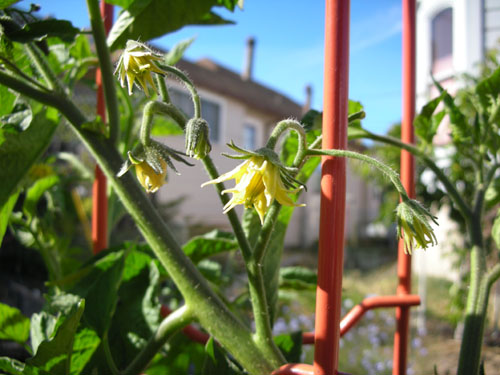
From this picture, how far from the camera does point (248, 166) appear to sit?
0.38m

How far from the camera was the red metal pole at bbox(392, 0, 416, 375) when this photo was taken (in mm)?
564

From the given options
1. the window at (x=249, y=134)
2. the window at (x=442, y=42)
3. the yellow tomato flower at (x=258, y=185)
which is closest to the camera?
the yellow tomato flower at (x=258, y=185)

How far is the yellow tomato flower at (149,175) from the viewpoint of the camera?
0.43m

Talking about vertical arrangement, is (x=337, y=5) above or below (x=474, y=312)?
above

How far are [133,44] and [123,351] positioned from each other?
15.0 inches

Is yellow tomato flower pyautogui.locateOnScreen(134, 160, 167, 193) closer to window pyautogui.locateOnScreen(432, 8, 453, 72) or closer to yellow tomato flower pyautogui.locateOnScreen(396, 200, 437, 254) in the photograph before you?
yellow tomato flower pyautogui.locateOnScreen(396, 200, 437, 254)

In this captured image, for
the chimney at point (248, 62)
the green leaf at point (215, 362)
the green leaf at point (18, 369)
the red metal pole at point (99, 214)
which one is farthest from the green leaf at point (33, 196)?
the chimney at point (248, 62)

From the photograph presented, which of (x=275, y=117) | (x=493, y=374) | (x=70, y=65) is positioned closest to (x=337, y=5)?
(x=70, y=65)

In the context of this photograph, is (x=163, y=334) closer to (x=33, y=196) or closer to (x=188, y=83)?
(x=188, y=83)

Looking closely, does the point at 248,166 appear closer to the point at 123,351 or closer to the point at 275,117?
the point at 123,351

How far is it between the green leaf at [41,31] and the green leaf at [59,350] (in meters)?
0.27

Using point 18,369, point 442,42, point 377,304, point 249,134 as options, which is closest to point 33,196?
point 18,369

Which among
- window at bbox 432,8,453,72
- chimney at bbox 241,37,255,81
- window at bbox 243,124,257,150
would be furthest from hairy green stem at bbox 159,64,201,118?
chimney at bbox 241,37,255,81

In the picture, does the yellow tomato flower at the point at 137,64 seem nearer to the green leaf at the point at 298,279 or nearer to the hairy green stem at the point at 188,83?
the hairy green stem at the point at 188,83
